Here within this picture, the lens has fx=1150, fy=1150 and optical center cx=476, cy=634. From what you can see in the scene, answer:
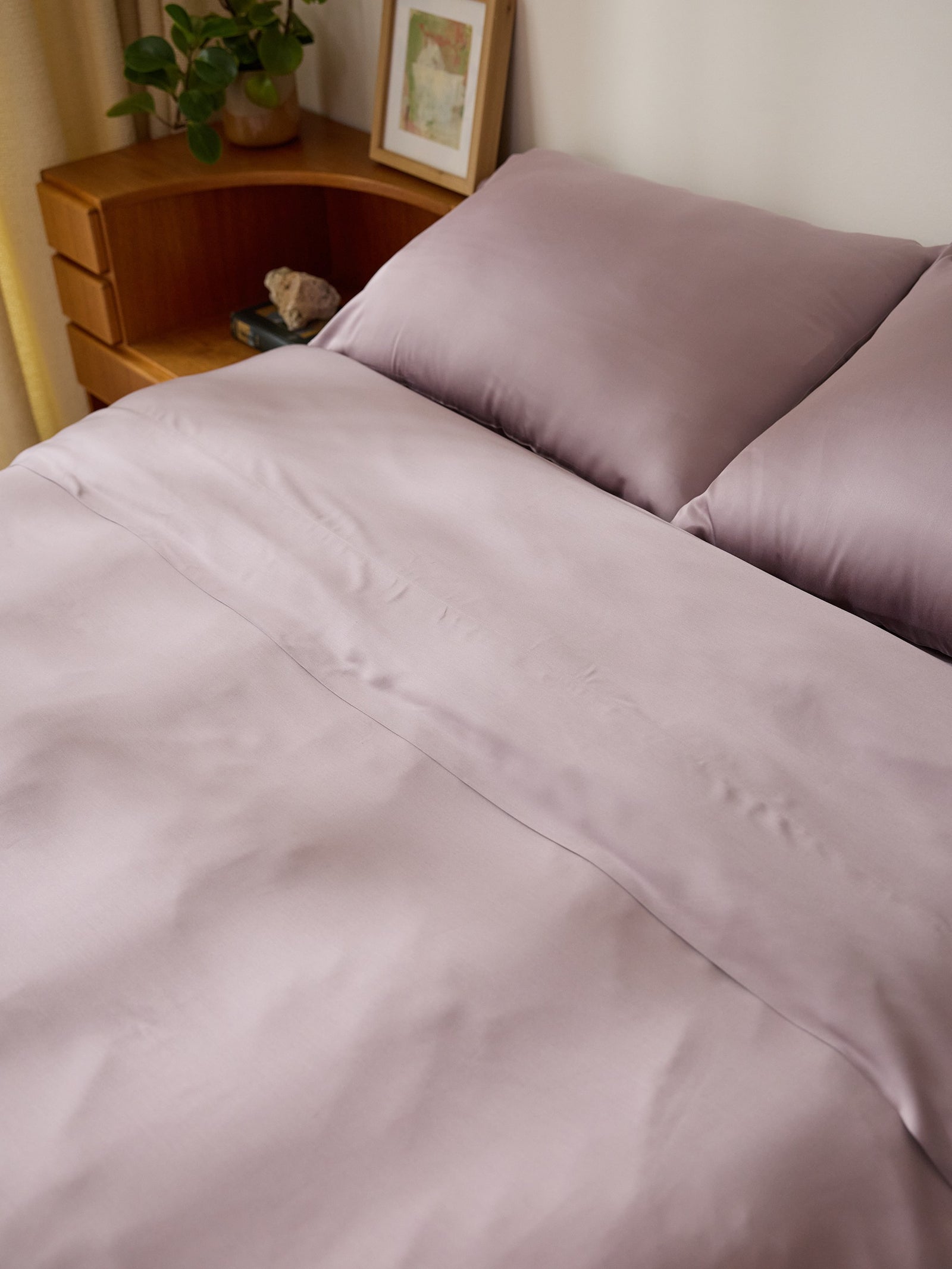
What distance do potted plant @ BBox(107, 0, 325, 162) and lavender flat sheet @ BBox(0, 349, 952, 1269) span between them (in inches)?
39.6

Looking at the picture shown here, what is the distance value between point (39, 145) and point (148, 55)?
289 mm

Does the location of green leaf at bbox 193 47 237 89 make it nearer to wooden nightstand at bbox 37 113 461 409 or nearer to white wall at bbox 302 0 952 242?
wooden nightstand at bbox 37 113 461 409

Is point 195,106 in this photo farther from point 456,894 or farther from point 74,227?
point 456,894

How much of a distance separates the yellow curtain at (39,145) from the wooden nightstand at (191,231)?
58 mm

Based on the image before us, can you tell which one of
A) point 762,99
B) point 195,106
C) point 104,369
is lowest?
point 104,369

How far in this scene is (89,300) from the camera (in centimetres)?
217

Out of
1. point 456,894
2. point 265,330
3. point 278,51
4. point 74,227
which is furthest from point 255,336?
point 456,894

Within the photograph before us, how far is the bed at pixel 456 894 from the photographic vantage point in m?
0.75

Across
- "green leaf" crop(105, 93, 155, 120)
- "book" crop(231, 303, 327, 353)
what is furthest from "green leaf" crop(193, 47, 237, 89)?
"book" crop(231, 303, 327, 353)

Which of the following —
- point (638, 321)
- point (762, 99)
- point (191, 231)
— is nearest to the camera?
point (638, 321)

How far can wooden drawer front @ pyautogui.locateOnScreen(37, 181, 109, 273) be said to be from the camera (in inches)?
80.9

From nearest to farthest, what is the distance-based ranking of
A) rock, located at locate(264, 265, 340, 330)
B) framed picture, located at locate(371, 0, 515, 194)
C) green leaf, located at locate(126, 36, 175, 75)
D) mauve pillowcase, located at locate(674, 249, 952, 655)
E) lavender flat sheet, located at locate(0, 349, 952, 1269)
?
lavender flat sheet, located at locate(0, 349, 952, 1269), mauve pillowcase, located at locate(674, 249, 952, 655), framed picture, located at locate(371, 0, 515, 194), green leaf, located at locate(126, 36, 175, 75), rock, located at locate(264, 265, 340, 330)

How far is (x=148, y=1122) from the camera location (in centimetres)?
77

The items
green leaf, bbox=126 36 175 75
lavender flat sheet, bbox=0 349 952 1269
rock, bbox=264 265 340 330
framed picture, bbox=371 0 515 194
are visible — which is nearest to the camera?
lavender flat sheet, bbox=0 349 952 1269
